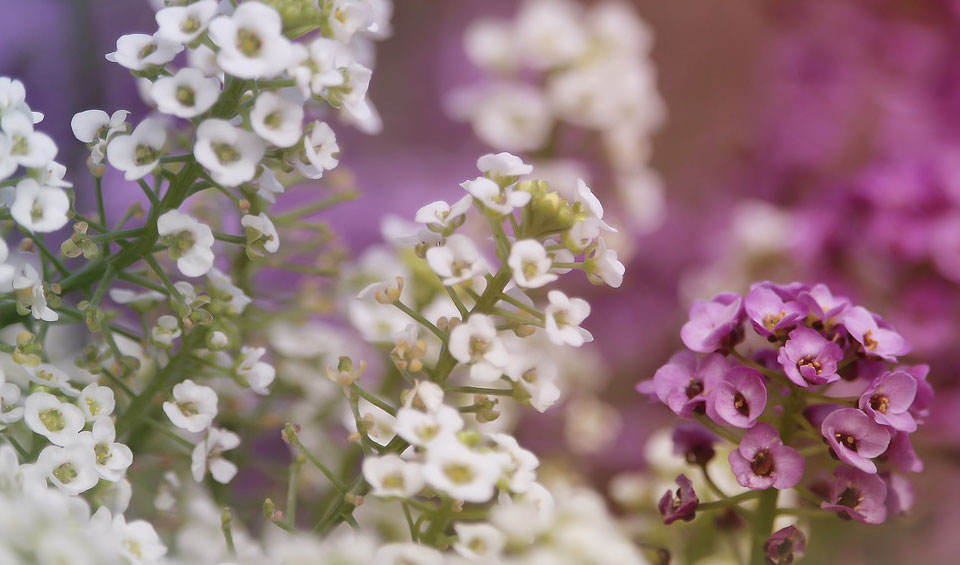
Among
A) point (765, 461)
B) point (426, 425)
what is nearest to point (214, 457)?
point (426, 425)

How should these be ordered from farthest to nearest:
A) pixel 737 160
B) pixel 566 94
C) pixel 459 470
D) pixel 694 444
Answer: pixel 737 160
pixel 566 94
pixel 694 444
pixel 459 470

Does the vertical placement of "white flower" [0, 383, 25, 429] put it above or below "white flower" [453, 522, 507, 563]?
above

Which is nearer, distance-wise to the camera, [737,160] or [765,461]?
[765,461]

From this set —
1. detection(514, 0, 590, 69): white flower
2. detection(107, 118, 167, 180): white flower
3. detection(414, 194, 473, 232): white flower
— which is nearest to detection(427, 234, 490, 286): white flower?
detection(414, 194, 473, 232): white flower

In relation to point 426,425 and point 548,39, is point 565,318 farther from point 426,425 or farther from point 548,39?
point 548,39

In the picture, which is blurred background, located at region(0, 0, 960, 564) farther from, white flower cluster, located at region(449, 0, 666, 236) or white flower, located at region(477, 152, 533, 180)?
white flower, located at region(477, 152, 533, 180)

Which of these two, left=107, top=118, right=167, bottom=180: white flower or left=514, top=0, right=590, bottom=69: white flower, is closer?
left=107, top=118, right=167, bottom=180: white flower

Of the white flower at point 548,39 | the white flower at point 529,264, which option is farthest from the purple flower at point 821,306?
the white flower at point 548,39
